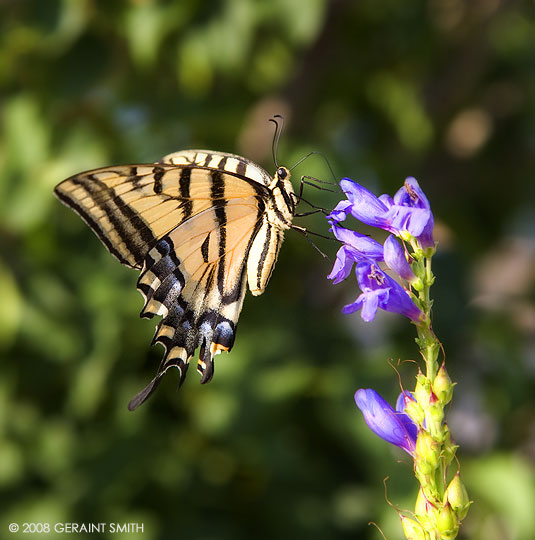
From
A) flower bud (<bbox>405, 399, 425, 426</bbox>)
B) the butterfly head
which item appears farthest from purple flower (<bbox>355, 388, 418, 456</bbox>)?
the butterfly head

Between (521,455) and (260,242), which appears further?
(521,455)

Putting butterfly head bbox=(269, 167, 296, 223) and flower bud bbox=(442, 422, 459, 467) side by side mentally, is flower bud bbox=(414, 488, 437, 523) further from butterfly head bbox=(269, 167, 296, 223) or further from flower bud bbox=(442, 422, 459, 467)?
butterfly head bbox=(269, 167, 296, 223)

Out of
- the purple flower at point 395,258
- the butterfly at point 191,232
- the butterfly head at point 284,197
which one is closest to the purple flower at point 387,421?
the purple flower at point 395,258

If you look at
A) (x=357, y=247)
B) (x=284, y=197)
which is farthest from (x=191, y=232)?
(x=357, y=247)

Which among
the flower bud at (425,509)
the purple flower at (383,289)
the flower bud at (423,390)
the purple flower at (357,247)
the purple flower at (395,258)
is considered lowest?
the flower bud at (425,509)

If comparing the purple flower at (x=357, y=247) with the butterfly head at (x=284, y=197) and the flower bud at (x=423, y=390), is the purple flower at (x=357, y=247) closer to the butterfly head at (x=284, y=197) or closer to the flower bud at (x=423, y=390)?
the flower bud at (x=423, y=390)

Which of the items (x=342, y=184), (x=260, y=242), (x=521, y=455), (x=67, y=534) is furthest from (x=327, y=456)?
(x=342, y=184)

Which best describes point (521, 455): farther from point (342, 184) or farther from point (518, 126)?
point (342, 184)

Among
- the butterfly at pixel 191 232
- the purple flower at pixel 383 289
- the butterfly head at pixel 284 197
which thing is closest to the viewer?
the purple flower at pixel 383 289
